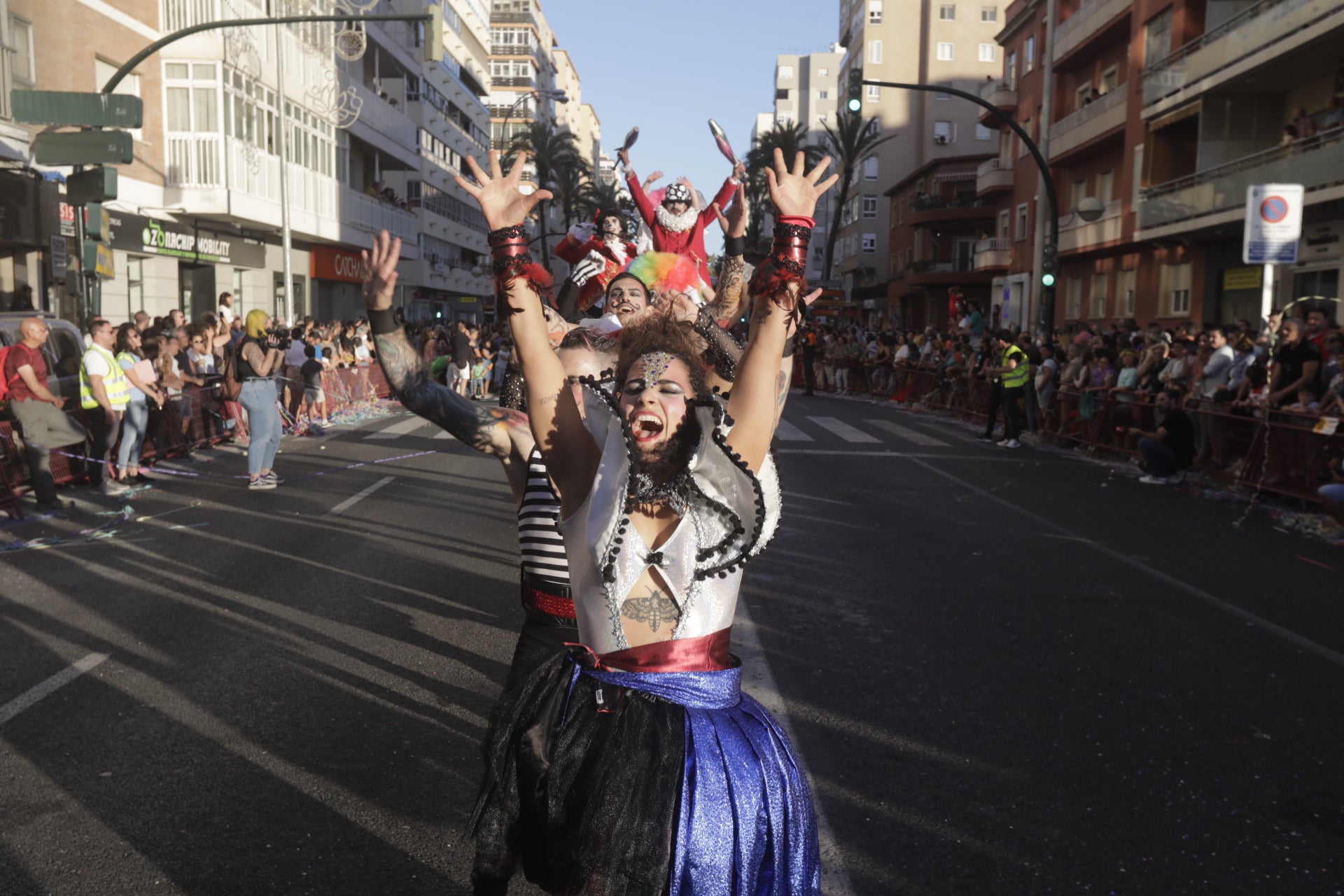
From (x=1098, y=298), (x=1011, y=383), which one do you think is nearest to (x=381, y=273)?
(x=1011, y=383)

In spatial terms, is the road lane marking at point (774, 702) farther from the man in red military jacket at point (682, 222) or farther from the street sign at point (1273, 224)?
the street sign at point (1273, 224)

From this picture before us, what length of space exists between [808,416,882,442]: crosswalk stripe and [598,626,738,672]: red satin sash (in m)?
16.4

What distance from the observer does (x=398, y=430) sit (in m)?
20.7

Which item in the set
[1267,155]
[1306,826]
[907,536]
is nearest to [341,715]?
[1306,826]

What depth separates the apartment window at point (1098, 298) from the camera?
35250 millimetres

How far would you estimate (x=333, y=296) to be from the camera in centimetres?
4406

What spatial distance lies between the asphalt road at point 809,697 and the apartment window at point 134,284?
1854cm

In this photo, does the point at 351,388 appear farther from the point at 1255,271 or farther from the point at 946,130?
the point at 946,130

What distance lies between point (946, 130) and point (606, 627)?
79.4m

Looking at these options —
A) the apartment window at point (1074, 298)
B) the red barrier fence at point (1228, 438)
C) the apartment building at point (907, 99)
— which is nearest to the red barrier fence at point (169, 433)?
the red barrier fence at point (1228, 438)

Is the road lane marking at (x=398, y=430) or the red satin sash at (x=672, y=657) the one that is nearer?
the red satin sash at (x=672, y=657)

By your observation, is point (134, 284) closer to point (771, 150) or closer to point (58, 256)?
point (58, 256)

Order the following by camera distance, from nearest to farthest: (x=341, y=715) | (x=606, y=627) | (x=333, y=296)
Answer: (x=606, y=627), (x=341, y=715), (x=333, y=296)

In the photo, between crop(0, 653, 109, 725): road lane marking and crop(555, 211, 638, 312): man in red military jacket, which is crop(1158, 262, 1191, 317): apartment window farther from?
crop(0, 653, 109, 725): road lane marking
